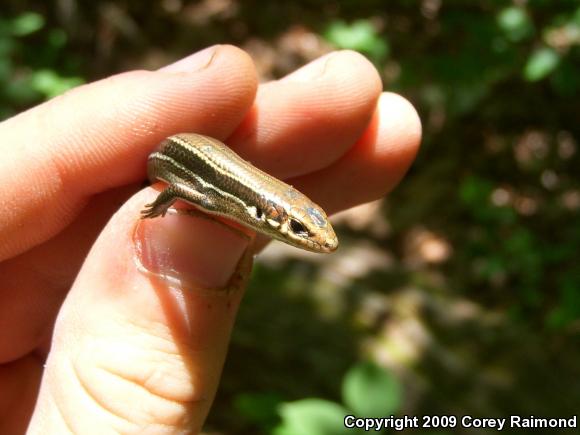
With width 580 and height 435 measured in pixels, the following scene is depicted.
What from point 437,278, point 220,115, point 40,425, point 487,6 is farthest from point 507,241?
point 40,425

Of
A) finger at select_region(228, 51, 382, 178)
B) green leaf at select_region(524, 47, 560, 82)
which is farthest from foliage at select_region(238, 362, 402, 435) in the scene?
green leaf at select_region(524, 47, 560, 82)

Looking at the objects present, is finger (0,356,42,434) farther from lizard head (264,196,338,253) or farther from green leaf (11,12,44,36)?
green leaf (11,12,44,36)

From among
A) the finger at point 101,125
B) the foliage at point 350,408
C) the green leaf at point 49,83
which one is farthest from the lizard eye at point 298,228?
the green leaf at point 49,83

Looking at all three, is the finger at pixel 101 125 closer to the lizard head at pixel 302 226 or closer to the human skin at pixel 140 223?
the human skin at pixel 140 223

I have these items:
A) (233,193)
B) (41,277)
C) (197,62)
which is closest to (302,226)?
(233,193)

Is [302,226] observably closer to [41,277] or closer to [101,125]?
[101,125]

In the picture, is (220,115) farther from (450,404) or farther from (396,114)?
(450,404)
